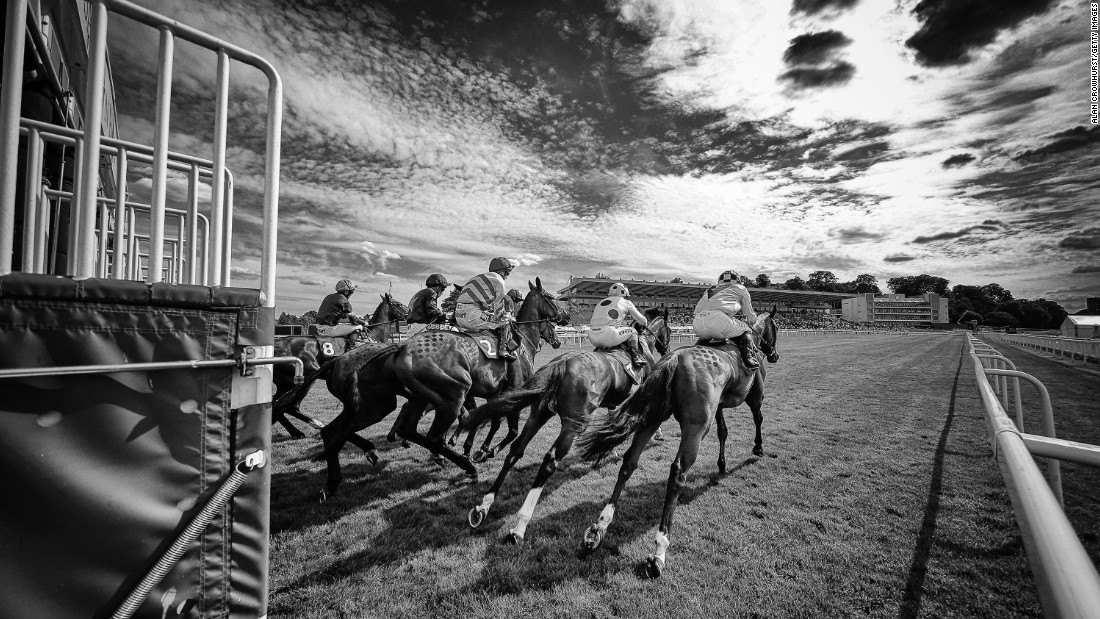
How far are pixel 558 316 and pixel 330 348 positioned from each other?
3.77 metres

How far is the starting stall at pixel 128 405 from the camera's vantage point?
3.92ft

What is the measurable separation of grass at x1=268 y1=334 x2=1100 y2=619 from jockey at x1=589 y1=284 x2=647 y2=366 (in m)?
1.58

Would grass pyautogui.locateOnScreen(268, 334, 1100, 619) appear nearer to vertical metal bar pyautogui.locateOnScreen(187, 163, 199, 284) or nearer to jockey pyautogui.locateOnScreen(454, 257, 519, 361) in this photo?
jockey pyautogui.locateOnScreen(454, 257, 519, 361)

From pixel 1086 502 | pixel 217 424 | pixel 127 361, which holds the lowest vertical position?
pixel 1086 502

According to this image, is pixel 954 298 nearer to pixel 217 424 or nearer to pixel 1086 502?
pixel 1086 502

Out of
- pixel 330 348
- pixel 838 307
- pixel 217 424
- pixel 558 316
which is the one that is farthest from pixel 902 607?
pixel 838 307

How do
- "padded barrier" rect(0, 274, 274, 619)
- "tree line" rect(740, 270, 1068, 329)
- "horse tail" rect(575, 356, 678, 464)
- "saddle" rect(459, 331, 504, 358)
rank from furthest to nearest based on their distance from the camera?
"tree line" rect(740, 270, 1068, 329) → "saddle" rect(459, 331, 504, 358) → "horse tail" rect(575, 356, 678, 464) → "padded barrier" rect(0, 274, 274, 619)

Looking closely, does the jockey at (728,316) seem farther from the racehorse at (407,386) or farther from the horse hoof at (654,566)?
the racehorse at (407,386)

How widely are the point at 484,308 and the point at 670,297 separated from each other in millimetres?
63756

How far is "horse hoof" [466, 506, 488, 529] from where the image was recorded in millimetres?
3768

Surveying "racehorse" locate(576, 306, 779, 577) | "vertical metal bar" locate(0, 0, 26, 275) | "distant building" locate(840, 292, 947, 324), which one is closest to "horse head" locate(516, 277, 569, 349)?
"racehorse" locate(576, 306, 779, 577)

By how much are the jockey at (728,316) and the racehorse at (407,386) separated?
9.77 ft

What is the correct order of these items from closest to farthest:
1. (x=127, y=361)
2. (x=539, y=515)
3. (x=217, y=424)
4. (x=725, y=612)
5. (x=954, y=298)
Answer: (x=127, y=361) < (x=217, y=424) < (x=725, y=612) < (x=539, y=515) < (x=954, y=298)

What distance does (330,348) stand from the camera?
22.3ft
